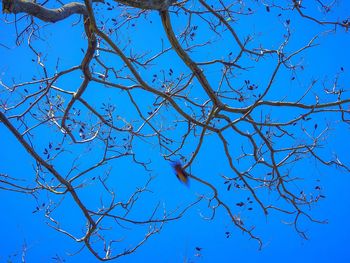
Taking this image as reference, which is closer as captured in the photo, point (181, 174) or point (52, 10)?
point (52, 10)

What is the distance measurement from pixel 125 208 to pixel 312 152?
176 cm

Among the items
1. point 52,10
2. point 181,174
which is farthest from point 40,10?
point 181,174

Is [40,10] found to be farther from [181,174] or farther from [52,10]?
[181,174]

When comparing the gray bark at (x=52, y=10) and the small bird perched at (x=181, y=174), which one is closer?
the gray bark at (x=52, y=10)

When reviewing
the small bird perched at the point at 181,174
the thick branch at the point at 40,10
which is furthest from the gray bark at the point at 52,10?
the small bird perched at the point at 181,174

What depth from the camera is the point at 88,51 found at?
10.5 feet

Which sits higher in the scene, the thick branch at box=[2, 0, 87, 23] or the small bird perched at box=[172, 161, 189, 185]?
the thick branch at box=[2, 0, 87, 23]

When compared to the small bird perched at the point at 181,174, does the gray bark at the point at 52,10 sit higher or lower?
higher

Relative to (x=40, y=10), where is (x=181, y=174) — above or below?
below

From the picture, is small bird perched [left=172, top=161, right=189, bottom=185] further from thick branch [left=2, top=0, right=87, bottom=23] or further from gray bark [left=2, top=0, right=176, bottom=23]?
thick branch [left=2, top=0, right=87, bottom=23]

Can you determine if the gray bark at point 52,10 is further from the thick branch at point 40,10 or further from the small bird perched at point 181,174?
the small bird perched at point 181,174

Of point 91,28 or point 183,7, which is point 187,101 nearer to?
point 183,7

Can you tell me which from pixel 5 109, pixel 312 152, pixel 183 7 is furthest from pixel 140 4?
pixel 312 152

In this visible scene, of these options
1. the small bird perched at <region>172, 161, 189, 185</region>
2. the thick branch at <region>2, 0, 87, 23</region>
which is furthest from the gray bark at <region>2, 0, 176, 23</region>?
the small bird perched at <region>172, 161, 189, 185</region>
